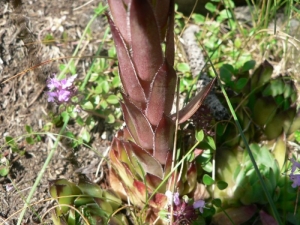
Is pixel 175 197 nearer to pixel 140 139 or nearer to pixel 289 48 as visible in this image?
pixel 140 139

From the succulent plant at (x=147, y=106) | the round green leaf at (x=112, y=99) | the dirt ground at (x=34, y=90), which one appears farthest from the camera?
the round green leaf at (x=112, y=99)

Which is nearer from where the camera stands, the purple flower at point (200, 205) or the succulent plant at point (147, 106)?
the succulent plant at point (147, 106)

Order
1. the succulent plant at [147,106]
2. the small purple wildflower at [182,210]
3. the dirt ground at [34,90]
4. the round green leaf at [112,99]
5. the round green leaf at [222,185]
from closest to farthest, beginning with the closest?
the succulent plant at [147,106], the small purple wildflower at [182,210], the round green leaf at [222,185], the dirt ground at [34,90], the round green leaf at [112,99]

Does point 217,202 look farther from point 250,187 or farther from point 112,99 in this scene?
point 112,99

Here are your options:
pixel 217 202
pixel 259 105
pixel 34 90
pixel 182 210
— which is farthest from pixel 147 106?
pixel 34 90

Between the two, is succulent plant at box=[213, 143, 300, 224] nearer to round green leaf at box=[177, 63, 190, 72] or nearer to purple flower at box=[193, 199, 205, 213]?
purple flower at box=[193, 199, 205, 213]

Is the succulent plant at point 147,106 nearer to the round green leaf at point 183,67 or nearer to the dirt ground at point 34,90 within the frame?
the dirt ground at point 34,90

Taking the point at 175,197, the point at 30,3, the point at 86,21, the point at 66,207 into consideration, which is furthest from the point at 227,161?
the point at 30,3

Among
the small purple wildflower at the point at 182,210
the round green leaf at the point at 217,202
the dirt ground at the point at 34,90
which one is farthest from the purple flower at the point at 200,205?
the dirt ground at the point at 34,90
